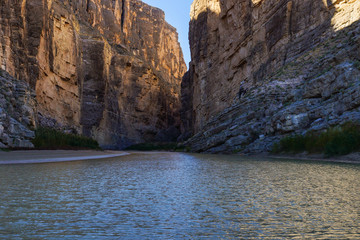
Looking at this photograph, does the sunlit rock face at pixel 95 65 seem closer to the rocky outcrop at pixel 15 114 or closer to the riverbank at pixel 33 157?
the rocky outcrop at pixel 15 114

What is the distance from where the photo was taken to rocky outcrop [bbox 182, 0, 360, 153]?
22.6 metres

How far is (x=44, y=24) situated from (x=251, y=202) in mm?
42257

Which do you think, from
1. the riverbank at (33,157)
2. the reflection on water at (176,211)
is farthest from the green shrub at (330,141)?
the riverbank at (33,157)

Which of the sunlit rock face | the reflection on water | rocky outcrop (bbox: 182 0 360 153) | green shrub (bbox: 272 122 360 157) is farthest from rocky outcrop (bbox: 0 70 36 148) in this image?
green shrub (bbox: 272 122 360 157)

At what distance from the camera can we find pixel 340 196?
526 cm

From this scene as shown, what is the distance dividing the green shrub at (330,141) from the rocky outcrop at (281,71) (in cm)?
86

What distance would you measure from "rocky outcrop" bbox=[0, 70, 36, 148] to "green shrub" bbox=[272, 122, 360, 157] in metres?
18.7

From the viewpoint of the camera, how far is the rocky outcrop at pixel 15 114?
822 inches

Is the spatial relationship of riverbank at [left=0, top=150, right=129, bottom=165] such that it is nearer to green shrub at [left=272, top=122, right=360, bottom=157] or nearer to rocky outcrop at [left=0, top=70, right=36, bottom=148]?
rocky outcrop at [left=0, top=70, right=36, bottom=148]

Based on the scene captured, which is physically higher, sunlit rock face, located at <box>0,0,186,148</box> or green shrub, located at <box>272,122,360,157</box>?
sunlit rock face, located at <box>0,0,186,148</box>

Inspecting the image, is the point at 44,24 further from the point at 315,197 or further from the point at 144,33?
the point at 144,33

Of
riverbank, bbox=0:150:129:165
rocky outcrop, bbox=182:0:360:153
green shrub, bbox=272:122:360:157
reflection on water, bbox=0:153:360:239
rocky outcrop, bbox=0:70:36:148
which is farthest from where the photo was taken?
rocky outcrop, bbox=182:0:360:153

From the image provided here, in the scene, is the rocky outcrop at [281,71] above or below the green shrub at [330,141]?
above

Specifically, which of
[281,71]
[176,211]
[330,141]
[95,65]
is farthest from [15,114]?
[95,65]
